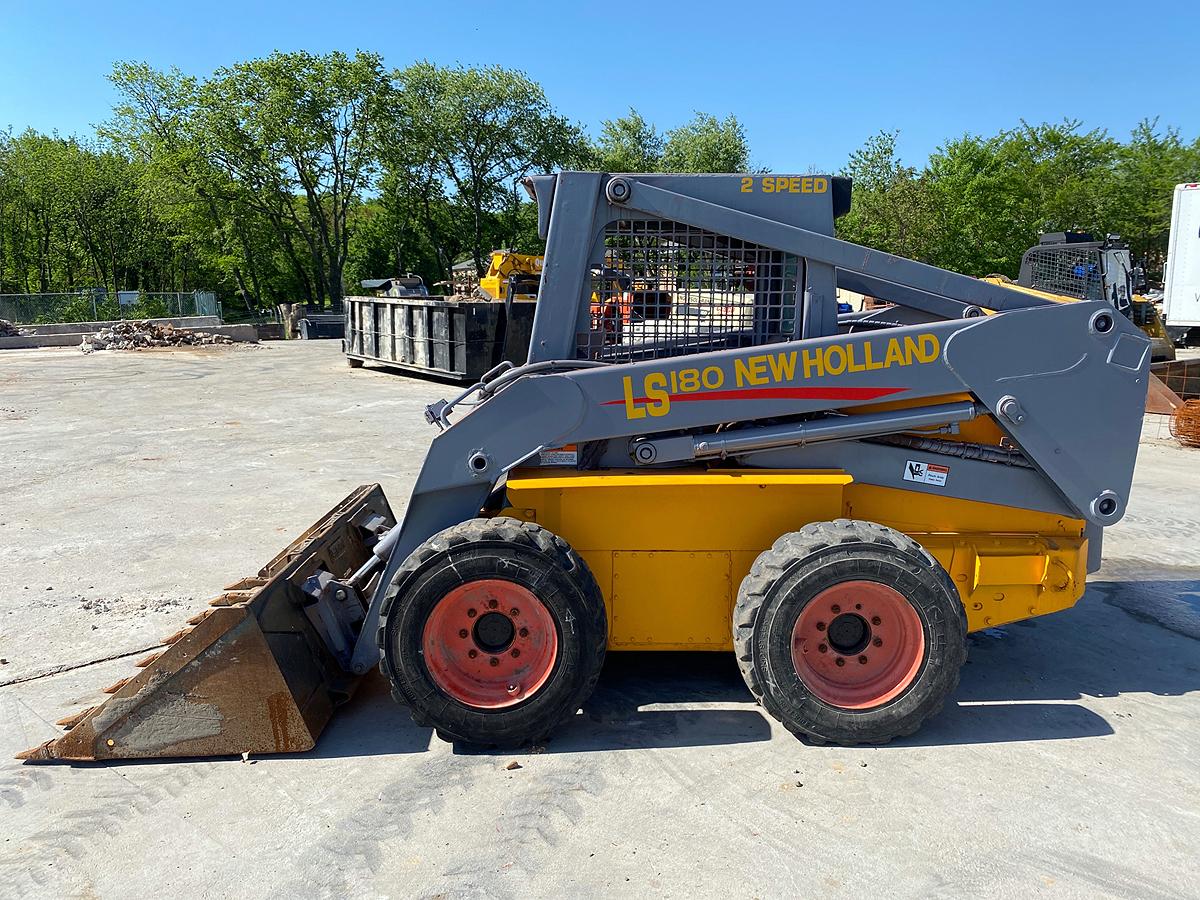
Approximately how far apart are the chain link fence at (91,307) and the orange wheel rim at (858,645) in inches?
1480

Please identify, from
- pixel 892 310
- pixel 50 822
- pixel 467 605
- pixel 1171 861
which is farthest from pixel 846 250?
pixel 50 822

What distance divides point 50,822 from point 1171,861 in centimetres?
429

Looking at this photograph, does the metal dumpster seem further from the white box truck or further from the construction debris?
the white box truck

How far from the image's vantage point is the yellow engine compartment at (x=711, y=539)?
13.3 ft

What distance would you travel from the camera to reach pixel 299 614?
13.5ft

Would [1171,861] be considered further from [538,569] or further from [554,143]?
[554,143]

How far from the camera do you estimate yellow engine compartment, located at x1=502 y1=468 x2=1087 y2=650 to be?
159 inches

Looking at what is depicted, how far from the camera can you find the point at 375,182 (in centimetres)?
4322

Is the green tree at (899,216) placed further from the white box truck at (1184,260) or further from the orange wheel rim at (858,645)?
the orange wheel rim at (858,645)

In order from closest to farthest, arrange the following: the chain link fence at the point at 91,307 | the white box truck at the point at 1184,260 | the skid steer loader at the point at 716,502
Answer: the skid steer loader at the point at 716,502
the white box truck at the point at 1184,260
the chain link fence at the point at 91,307

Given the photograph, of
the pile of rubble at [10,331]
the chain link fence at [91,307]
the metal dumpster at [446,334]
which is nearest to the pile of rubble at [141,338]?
the pile of rubble at [10,331]

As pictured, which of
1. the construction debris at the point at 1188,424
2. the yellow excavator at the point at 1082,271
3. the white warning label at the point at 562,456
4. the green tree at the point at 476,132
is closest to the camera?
the white warning label at the point at 562,456

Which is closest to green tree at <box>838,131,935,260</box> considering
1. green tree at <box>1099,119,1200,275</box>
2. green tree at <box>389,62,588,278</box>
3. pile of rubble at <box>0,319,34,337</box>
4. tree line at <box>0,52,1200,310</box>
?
tree line at <box>0,52,1200,310</box>

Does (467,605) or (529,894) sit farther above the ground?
(467,605)
